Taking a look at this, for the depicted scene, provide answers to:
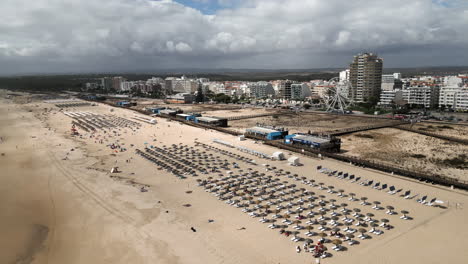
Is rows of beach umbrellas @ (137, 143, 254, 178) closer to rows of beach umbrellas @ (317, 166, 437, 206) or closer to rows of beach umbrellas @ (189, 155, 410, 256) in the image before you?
rows of beach umbrellas @ (189, 155, 410, 256)

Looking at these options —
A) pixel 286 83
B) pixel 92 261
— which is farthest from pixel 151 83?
pixel 92 261

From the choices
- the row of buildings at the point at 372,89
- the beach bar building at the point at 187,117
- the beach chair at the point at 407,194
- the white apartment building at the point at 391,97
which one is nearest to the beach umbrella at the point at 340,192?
the beach chair at the point at 407,194

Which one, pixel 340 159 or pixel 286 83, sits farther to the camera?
pixel 286 83

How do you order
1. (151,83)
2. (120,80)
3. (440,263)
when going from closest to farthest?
(440,263)
(151,83)
(120,80)

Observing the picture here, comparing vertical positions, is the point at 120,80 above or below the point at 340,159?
above

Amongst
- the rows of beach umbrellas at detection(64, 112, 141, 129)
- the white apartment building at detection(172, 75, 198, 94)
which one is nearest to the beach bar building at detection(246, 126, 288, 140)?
the rows of beach umbrellas at detection(64, 112, 141, 129)

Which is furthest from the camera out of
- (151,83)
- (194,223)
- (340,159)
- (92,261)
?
(151,83)

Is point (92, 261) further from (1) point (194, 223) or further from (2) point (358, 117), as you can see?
(2) point (358, 117)
